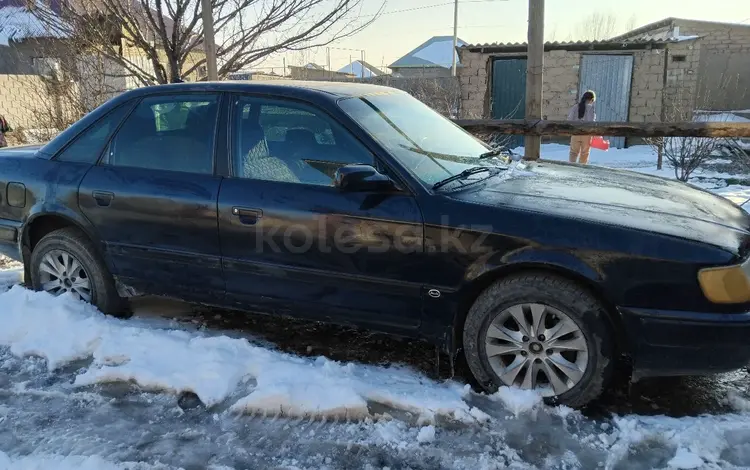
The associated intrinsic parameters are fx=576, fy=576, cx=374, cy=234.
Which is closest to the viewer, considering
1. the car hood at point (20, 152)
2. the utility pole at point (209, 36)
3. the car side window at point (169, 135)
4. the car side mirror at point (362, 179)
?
the car side mirror at point (362, 179)

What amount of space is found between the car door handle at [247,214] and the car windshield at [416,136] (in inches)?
30.9

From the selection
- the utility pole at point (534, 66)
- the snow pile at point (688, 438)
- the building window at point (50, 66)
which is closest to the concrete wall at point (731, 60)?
the utility pole at point (534, 66)

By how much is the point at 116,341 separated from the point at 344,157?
1805 mm

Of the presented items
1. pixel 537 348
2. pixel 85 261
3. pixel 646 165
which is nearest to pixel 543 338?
pixel 537 348

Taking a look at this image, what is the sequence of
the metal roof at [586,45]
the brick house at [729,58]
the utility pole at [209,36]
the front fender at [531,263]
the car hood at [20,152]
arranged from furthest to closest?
the brick house at [729,58]
the metal roof at [586,45]
the utility pole at [209,36]
the car hood at [20,152]
the front fender at [531,263]

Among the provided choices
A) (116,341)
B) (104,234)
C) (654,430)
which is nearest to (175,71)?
(104,234)

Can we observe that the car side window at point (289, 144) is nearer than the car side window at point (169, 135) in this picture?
Yes

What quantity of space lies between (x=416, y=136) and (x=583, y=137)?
6.61 meters

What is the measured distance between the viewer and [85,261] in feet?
12.9

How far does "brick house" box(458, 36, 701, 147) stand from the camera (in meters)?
14.3

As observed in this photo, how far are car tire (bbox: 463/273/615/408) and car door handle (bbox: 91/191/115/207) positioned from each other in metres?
2.43

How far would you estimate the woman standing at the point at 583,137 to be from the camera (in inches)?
365

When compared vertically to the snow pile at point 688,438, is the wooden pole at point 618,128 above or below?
above

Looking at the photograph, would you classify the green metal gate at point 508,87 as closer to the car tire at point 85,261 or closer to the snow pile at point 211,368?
the car tire at point 85,261
